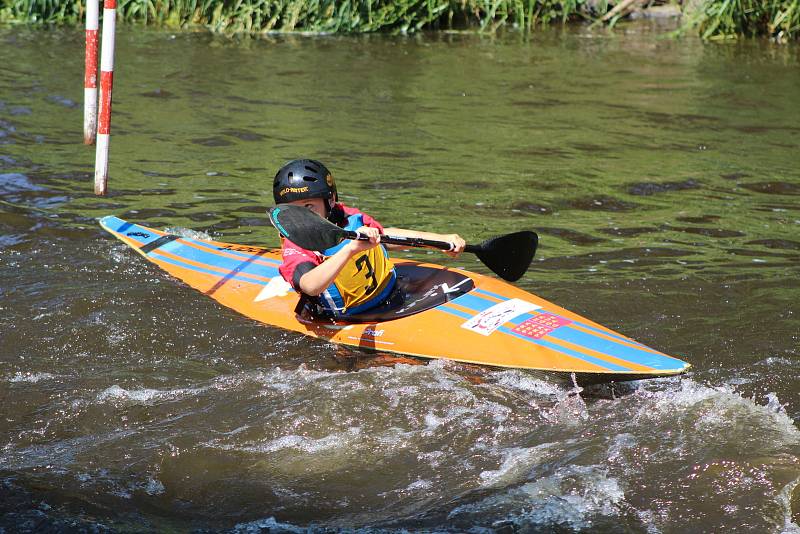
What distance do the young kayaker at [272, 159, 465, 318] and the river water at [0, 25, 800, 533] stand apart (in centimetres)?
27

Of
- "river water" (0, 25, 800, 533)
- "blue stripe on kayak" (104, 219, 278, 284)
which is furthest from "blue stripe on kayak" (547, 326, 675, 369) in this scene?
"blue stripe on kayak" (104, 219, 278, 284)

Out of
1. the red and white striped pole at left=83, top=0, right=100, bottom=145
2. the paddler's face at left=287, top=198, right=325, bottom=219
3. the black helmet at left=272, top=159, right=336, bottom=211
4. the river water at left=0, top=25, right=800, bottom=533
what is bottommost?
the river water at left=0, top=25, right=800, bottom=533

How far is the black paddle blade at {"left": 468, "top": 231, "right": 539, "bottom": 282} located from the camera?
4.84 meters

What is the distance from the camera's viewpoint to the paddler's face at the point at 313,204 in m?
4.53

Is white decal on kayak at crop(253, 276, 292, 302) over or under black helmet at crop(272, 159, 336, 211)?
under

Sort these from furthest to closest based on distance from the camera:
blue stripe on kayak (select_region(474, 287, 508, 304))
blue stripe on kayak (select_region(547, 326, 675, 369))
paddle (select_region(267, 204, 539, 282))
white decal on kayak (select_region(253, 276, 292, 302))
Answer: white decal on kayak (select_region(253, 276, 292, 302)), blue stripe on kayak (select_region(474, 287, 508, 304)), paddle (select_region(267, 204, 539, 282)), blue stripe on kayak (select_region(547, 326, 675, 369))

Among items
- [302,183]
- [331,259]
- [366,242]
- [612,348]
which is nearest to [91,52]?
[302,183]

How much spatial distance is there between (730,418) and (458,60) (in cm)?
882

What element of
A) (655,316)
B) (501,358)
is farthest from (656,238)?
(501,358)

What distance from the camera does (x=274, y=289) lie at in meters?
5.30

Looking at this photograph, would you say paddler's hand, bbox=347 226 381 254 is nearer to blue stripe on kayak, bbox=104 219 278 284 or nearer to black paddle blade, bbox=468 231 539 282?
black paddle blade, bbox=468 231 539 282

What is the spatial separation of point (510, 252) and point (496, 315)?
448 millimetres

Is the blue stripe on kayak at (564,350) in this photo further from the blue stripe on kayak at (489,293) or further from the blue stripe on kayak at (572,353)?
the blue stripe on kayak at (489,293)

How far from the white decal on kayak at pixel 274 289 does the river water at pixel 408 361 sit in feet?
0.58
